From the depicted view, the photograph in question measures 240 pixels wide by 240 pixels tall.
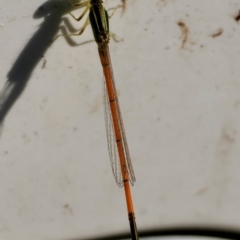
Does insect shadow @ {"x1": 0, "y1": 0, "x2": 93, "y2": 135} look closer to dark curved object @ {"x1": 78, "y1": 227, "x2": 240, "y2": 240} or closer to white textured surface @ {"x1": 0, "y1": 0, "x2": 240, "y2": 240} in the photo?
white textured surface @ {"x1": 0, "y1": 0, "x2": 240, "y2": 240}

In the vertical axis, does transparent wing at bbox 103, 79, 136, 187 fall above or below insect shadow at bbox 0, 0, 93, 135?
below

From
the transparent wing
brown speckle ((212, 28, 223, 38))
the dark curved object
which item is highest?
brown speckle ((212, 28, 223, 38))

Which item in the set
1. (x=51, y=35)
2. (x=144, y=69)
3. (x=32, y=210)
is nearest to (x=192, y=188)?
(x=144, y=69)

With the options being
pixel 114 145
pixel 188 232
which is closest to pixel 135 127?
pixel 114 145

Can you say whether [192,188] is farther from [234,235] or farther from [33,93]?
[33,93]

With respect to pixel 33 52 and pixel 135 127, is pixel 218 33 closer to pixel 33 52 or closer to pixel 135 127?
pixel 135 127

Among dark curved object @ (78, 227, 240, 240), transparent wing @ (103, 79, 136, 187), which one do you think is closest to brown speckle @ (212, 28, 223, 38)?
transparent wing @ (103, 79, 136, 187)
